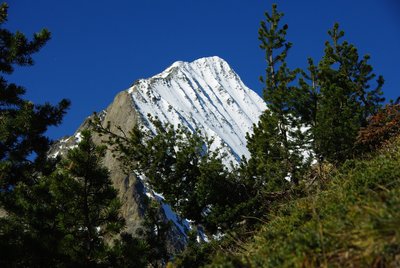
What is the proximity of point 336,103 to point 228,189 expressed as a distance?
619 centimetres

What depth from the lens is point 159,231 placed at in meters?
17.7

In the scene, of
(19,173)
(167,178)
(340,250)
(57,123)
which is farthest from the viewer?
(167,178)

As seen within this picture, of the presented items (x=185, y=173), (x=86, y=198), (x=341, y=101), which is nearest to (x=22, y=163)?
(x=86, y=198)

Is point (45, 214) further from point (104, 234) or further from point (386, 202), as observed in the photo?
point (386, 202)

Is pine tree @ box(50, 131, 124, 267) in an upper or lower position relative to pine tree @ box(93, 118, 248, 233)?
lower

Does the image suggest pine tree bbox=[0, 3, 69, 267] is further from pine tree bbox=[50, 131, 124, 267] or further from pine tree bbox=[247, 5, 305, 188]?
pine tree bbox=[247, 5, 305, 188]

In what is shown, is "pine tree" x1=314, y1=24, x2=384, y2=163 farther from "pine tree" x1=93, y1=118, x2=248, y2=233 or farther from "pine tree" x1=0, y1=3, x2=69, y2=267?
"pine tree" x1=0, y1=3, x2=69, y2=267

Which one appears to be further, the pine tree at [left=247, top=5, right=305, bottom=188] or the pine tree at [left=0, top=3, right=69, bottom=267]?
the pine tree at [left=247, top=5, right=305, bottom=188]

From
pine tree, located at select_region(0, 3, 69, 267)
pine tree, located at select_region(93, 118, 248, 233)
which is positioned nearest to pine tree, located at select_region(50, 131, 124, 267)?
pine tree, located at select_region(0, 3, 69, 267)

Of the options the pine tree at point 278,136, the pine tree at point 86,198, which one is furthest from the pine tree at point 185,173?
the pine tree at point 86,198

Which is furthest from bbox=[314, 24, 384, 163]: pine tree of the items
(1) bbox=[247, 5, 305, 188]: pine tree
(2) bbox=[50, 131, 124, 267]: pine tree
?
(2) bbox=[50, 131, 124, 267]: pine tree

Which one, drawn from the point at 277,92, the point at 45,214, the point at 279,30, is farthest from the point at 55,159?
the point at 279,30

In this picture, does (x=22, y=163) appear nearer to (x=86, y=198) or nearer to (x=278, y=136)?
(x=86, y=198)

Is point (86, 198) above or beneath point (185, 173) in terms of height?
beneath
